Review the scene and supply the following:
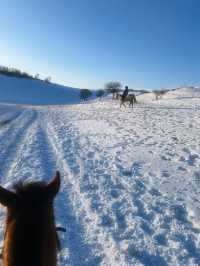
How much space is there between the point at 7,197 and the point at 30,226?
0.76 feet

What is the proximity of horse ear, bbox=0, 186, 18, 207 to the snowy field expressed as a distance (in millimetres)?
2643

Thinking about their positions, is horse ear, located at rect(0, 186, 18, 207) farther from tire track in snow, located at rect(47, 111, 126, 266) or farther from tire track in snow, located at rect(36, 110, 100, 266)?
tire track in snow, located at rect(47, 111, 126, 266)

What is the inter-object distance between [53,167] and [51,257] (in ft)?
22.2

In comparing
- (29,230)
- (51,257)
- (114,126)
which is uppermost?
(29,230)

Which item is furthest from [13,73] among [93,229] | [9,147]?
[93,229]

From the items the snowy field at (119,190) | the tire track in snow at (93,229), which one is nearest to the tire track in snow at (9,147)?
the snowy field at (119,190)

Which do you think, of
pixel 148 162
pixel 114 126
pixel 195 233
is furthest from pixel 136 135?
pixel 195 233

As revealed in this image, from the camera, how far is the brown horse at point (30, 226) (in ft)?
5.37

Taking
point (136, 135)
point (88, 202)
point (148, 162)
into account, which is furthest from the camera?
point (136, 135)

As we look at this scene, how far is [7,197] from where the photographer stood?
72.7 inches

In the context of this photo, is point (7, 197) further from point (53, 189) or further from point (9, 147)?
point (9, 147)

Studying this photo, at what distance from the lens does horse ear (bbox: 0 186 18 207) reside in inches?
72.4

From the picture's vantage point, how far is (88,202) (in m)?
6.18

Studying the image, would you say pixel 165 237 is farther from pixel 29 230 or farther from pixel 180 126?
pixel 180 126
